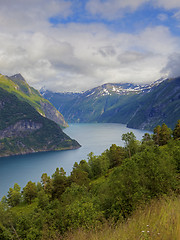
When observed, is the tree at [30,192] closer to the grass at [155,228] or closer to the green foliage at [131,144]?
the green foliage at [131,144]

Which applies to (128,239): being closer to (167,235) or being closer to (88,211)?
(167,235)

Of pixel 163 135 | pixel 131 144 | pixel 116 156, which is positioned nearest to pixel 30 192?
pixel 116 156

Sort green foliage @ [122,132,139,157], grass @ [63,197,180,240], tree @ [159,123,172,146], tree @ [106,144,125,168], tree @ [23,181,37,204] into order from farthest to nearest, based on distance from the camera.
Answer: tree @ [106,144,125,168]
tree @ [159,123,172,146]
green foliage @ [122,132,139,157]
tree @ [23,181,37,204]
grass @ [63,197,180,240]

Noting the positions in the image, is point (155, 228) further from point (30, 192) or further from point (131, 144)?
point (30, 192)

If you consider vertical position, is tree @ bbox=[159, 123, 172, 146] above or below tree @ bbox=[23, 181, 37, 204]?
above

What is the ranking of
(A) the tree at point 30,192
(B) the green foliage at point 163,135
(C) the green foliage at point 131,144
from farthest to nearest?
1. (B) the green foliage at point 163,135
2. (C) the green foliage at point 131,144
3. (A) the tree at point 30,192

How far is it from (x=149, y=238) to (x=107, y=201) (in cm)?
1858

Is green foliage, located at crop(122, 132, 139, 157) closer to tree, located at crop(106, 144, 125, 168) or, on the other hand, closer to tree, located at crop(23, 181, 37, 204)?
tree, located at crop(106, 144, 125, 168)

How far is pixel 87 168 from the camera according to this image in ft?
307

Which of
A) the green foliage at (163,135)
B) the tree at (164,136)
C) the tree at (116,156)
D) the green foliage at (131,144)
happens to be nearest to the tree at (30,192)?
the tree at (116,156)

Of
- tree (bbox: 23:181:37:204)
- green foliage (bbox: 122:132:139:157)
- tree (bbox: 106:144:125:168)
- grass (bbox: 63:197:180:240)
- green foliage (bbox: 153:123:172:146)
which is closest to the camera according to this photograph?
grass (bbox: 63:197:180:240)

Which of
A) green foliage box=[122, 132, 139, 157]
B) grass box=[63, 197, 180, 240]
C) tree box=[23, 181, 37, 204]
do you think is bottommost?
tree box=[23, 181, 37, 204]

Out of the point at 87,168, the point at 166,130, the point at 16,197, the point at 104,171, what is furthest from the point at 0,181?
the point at 166,130

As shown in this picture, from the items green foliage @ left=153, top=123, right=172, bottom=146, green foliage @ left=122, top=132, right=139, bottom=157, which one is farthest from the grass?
green foliage @ left=153, top=123, right=172, bottom=146
